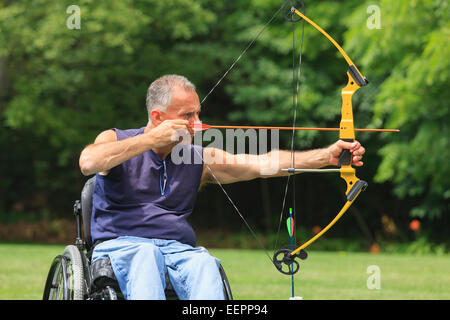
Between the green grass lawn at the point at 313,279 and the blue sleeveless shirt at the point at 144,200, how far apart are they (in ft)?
9.24

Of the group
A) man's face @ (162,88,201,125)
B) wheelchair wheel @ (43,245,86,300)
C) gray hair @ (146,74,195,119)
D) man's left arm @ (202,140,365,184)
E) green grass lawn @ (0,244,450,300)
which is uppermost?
gray hair @ (146,74,195,119)

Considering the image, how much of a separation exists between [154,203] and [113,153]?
321mm

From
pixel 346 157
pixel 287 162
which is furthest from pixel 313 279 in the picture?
pixel 346 157

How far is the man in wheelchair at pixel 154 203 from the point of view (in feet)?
9.55

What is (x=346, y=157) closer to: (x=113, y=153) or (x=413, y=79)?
(x=113, y=153)

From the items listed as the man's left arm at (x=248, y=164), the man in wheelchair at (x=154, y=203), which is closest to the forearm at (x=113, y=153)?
the man in wheelchair at (x=154, y=203)

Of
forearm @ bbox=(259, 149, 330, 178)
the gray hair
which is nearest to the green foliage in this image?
forearm @ bbox=(259, 149, 330, 178)

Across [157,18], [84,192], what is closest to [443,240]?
[157,18]

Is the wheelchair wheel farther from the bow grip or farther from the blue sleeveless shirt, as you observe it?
the bow grip

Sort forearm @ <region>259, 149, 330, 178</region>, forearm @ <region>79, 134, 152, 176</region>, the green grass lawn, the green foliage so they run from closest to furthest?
forearm @ <region>79, 134, 152, 176</region> < forearm @ <region>259, 149, 330, 178</region> < the green grass lawn < the green foliage

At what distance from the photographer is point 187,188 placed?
128 inches

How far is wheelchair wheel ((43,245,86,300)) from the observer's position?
3000 mm

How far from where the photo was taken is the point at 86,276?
10.2 feet

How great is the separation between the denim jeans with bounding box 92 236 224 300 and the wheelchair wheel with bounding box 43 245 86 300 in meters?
0.10
